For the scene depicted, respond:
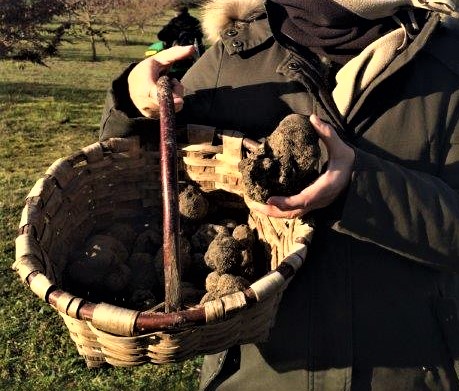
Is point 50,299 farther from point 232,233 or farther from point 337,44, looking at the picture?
point 337,44

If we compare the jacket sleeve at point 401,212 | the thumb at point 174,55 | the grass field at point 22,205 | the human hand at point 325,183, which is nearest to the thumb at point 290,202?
the human hand at point 325,183

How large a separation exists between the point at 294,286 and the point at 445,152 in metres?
0.55

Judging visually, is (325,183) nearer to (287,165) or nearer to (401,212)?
(287,165)

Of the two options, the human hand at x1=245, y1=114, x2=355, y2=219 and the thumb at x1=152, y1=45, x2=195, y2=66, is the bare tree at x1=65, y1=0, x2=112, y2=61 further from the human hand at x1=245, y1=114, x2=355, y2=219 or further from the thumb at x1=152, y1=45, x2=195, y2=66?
the human hand at x1=245, y1=114, x2=355, y2=219

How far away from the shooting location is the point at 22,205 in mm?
4684

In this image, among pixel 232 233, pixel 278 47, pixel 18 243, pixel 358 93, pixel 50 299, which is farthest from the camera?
pixel 232 233

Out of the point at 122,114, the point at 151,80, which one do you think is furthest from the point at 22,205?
the point at 151,80

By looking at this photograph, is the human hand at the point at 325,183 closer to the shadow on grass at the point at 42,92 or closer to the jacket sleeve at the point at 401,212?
the jacket sleeve at the point at 401,212

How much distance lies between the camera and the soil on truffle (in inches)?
48.9

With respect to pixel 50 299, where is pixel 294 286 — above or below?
below

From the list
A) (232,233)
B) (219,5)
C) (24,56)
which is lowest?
(24,56)

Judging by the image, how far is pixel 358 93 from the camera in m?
1.42

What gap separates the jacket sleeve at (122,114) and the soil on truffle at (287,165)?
0.47 m

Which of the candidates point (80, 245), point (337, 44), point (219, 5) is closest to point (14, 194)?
point (80, 245)
